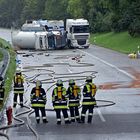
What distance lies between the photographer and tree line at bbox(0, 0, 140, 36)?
61781 millimetres

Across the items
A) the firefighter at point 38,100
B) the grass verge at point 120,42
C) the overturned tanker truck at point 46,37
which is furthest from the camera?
the overturned tanker truck at point 46,37

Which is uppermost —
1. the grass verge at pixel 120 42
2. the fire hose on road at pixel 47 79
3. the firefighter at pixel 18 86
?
the firefighter at pixel 18 86

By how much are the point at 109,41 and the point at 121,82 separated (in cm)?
3678

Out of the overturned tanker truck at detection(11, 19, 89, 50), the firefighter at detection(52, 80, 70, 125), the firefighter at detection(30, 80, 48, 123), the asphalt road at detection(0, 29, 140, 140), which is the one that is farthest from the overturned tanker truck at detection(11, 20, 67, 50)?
the firefighter at detection(52, 80, 70, 125)

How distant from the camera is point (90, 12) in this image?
84750mm

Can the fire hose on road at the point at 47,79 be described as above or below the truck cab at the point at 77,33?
above

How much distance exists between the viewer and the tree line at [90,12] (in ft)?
203

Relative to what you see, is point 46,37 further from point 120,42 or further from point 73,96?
point 73,96

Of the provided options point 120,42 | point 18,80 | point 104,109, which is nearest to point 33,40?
point 120,42

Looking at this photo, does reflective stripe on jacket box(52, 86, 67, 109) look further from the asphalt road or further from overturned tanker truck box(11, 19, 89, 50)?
overturned tanker truck box(11, 19, 89, 50)

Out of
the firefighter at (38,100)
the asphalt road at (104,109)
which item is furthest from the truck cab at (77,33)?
the firefighter at (38,100)

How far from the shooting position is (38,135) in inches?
601

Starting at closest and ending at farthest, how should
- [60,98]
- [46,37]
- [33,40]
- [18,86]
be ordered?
1. [60,98]
2. [18,86]
3. [46,37]
4. [33,40]

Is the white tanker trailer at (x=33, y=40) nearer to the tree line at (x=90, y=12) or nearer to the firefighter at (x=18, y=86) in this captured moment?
the tree line at (x=90, y=12)
